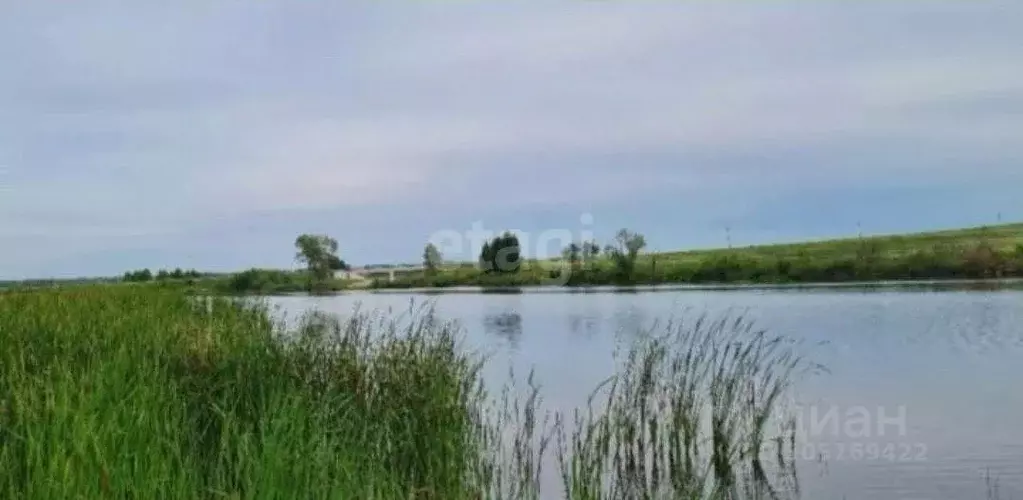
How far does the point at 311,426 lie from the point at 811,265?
5719 centimetres

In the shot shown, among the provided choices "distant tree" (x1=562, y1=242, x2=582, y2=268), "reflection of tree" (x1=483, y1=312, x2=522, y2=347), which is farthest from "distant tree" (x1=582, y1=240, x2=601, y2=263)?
"reflection of tree" (x1=483, y1=312, x2=522, y2=347)

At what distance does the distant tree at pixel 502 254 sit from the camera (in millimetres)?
68938

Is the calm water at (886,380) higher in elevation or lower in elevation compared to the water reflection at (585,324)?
lower

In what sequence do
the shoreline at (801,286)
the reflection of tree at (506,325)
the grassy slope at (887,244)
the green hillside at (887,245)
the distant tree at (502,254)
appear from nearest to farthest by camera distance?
1. the reflection of tree at (506,325)
2. the shoreline at (801,286)
3. the green hillside at (887,245)
4. the grassy slope at (887,244)
5. the distant tree at (502,254)

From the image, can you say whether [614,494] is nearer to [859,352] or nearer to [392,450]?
[392,450]

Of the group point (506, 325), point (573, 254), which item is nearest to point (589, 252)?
point (573, 254)

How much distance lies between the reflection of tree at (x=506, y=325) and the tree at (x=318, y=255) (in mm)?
37001

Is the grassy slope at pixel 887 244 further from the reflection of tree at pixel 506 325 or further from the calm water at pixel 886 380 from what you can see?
the reflection of tree at pixel 506 325

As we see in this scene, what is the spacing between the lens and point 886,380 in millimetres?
14477

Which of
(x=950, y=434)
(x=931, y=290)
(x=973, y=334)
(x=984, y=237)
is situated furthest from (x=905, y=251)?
(x=950, y=434)

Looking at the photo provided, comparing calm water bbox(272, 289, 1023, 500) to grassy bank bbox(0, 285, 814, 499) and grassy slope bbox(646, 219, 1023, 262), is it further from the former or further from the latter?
grassy slope bbox(646, 219, 1023, 262)

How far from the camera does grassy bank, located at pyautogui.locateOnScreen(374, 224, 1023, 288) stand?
177ft

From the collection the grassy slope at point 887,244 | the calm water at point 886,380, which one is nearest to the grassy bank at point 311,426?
the calm water at point 886,380

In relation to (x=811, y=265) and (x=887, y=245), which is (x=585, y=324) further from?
(x=887, y=245)
